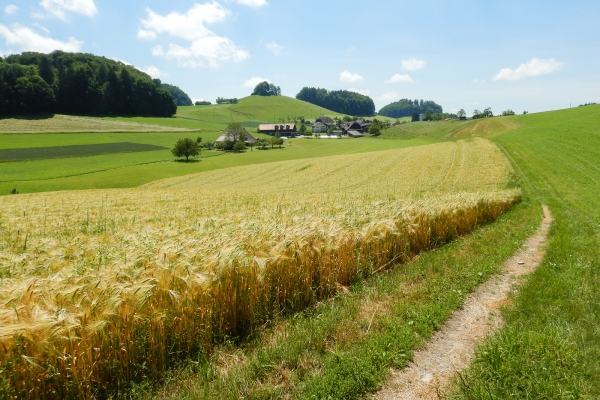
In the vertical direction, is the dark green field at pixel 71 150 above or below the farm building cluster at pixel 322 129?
below

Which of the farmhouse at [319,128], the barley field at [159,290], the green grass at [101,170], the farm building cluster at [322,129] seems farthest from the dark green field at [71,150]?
the farmhouse at [319,128]

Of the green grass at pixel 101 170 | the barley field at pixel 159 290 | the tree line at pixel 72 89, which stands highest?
the tree line at pixel 72 89

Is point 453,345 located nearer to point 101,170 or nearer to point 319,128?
point 101,170

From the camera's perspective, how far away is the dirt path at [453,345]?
384 cm

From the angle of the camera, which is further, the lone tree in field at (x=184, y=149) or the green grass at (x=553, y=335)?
the lone tree in field at (x=184, y=149)

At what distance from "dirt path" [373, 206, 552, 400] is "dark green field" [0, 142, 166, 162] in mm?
76758

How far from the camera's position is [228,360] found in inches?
166

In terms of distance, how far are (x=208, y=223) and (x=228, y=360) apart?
5881 millimetres

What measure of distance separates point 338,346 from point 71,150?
269 ft

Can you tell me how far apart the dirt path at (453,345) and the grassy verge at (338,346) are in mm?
137

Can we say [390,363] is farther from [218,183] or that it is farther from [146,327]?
[218,183]

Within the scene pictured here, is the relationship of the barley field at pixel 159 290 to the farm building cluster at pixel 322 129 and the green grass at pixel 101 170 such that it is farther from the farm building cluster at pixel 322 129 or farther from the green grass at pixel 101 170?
the farm building cluster at pixel 322 129

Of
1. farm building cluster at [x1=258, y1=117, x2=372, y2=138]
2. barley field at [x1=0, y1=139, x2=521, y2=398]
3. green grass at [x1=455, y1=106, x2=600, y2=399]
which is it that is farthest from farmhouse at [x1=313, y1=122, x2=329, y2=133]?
barley field at [x1=0, y1=139, x2=521, y2=398]

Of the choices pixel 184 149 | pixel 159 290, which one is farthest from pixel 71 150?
pixel 159 290
